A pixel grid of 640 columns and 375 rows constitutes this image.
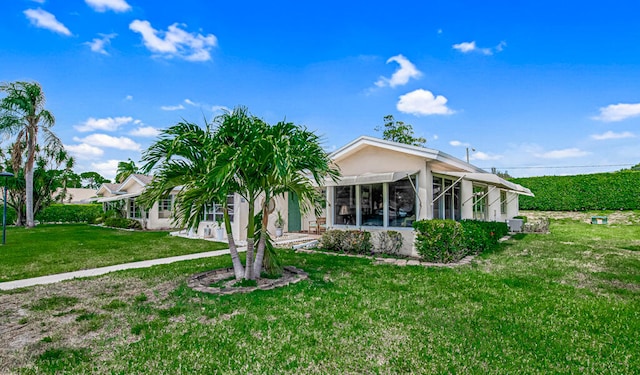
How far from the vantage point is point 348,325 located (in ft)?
19.4

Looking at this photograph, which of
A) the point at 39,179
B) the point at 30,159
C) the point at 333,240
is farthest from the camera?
the point at 39,179

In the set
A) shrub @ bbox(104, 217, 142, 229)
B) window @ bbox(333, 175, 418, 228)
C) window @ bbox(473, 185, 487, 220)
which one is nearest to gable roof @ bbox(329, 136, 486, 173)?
window @ bbox(333, 175, 418, 228)

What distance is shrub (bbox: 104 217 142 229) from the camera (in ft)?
98.4

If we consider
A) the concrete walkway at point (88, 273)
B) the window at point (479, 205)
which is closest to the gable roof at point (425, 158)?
the window at point (479, 205)

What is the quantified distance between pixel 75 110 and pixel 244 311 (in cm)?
2143

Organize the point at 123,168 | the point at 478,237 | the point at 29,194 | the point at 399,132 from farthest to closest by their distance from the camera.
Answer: the point at 123,168 → the point at 399,132 → the point at 29,194 → the point at 478,237

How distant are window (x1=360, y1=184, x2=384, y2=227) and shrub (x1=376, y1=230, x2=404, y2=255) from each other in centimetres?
63

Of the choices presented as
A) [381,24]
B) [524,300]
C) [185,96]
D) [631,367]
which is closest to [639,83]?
[381,24]

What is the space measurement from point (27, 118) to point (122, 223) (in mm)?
13125

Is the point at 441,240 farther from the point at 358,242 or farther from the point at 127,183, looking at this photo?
the point at 127,183

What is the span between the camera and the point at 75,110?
68.6 feet

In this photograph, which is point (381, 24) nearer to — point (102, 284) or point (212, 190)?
point (212, 190)

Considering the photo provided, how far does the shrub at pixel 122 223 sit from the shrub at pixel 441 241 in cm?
2703

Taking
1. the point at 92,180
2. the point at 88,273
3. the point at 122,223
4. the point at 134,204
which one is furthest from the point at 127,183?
the point at 92,180
